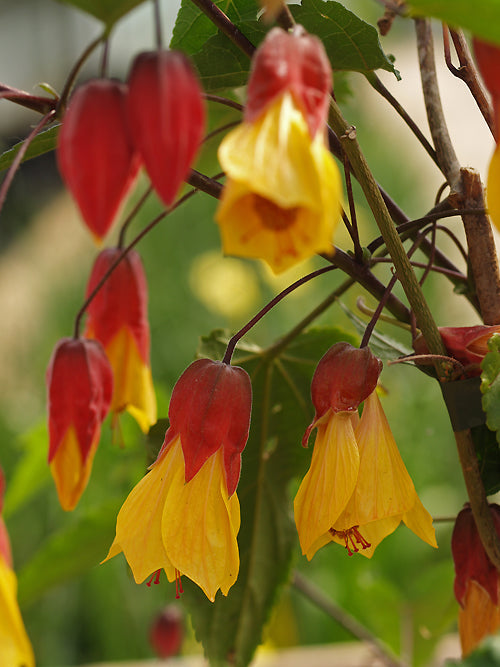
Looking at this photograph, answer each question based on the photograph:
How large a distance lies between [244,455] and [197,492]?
0.17m

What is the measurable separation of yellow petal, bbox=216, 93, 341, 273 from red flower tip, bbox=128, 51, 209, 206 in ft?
0.04

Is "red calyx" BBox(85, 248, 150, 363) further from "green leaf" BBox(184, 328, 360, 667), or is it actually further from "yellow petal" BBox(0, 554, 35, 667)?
"yellow petal" BBox(0, 554, 35, 667)

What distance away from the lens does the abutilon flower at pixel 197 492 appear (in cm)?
29

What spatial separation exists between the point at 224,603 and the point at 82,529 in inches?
6.3

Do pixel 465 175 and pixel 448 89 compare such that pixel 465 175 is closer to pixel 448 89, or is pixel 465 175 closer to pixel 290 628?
pixel 290 628

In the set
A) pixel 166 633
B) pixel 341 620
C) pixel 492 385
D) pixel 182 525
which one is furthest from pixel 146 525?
pixel 166 633

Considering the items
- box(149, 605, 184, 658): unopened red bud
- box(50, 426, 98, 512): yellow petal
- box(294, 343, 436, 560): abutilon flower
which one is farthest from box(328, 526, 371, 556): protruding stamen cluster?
box(149, 605, 184, 658): unopened red bud

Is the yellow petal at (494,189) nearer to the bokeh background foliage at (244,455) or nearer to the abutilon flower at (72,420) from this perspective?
the bokeh background foliage at (244,455)

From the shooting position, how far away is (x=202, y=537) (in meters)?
0.29

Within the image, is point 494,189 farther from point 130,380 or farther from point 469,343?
point 130,380

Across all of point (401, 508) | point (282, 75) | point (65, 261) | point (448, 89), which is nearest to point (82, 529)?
point (401, 508)

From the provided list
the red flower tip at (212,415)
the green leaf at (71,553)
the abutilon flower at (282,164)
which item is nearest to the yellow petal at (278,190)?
the abutilon flower at (282,164)

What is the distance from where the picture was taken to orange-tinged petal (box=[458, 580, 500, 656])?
0.35 m

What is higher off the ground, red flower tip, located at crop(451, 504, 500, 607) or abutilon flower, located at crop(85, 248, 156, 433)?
abutilon flower, located at crop(85, 248, 156, 433)
